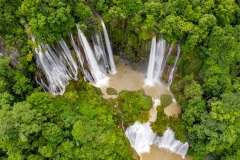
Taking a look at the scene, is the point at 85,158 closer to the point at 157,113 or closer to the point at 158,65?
the point at 157,113

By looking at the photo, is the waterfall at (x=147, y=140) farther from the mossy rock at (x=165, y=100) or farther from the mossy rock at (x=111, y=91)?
the mossy rock at (x=111, y=91)

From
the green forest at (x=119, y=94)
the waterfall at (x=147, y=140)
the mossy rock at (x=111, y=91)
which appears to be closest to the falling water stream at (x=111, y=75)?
the waterfall at (x=147, y=140)

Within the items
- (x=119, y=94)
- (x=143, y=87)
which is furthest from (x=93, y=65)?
(x=143, y=87)

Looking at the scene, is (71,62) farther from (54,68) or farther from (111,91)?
(111,91)

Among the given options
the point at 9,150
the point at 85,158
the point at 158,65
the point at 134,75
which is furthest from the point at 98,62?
the point at 9,150

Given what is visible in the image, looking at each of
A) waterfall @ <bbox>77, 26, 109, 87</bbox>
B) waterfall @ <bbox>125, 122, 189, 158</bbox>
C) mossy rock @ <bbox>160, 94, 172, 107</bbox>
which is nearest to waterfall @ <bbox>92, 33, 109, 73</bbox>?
waterfall @ <bbox>77, 26, 109, 87</bbox>
